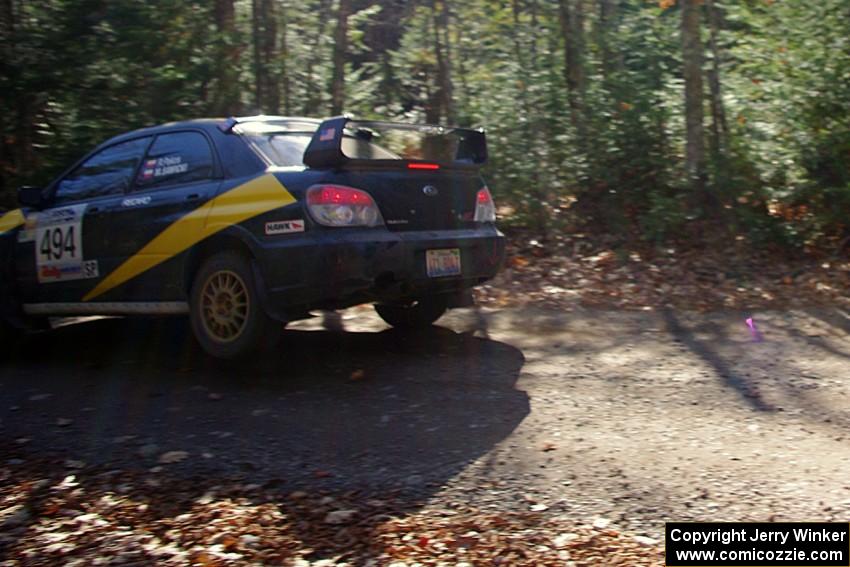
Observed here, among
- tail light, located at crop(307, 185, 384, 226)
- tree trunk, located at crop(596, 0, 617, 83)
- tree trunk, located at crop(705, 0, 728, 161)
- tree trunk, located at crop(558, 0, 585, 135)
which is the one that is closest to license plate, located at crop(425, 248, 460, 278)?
tail light, located at crop(307, 185, 384, 226)

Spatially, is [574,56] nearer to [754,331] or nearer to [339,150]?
[754,331]

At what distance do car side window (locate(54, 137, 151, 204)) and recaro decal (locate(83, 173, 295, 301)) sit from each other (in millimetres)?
623

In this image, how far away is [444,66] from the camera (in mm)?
13461

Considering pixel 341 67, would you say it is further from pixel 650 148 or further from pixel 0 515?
pixel 0 515

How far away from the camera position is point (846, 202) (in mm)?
9680

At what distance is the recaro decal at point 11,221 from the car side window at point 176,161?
4.31 ft

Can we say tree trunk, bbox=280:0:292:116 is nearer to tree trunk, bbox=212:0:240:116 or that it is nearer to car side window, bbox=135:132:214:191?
tree trunk, bbox=212:0:240:116

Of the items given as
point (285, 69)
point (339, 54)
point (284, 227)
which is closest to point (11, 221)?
point (284, 227)

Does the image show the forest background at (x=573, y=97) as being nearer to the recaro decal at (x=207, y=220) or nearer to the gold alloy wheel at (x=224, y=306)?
the recaro decal at (x=207, y=220)

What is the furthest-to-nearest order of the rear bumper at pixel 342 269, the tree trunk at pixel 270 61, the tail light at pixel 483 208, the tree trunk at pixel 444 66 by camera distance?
1. the tree trunk at pixel 444 66
2. the tree trunk at pixel 270 61
3. the tail light at pixel 483 208
4. the rear bumper at pixel 342 269

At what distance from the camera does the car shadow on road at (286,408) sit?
4.55 metres

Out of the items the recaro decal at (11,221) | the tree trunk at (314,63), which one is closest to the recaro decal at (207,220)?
the recaro decal at (11,221)

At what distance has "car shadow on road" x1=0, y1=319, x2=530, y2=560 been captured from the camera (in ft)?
14.9

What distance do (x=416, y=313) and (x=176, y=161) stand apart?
213cm
